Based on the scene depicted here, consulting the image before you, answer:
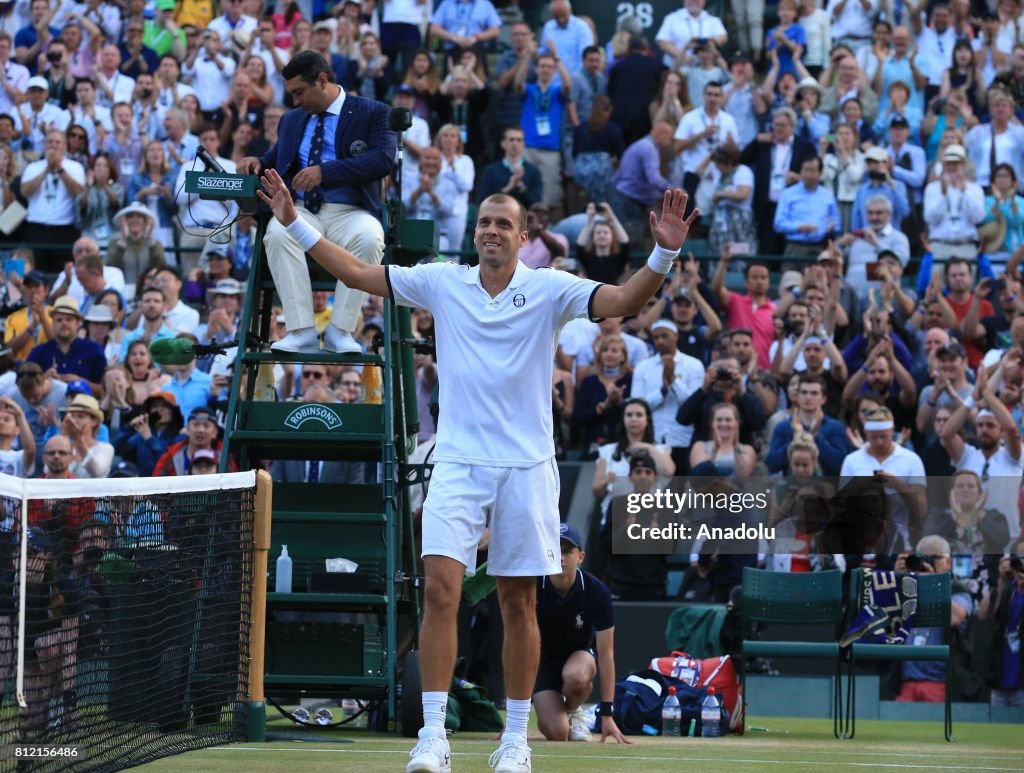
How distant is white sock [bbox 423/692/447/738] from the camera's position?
7246mm

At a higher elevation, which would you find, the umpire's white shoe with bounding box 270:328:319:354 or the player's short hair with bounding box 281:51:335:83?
the player's short hair with bounding box 281:51:335:83

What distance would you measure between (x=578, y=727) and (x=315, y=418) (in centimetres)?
260

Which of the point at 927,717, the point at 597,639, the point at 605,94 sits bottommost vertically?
the point at 927,717

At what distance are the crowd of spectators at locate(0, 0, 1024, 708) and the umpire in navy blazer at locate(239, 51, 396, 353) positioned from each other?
11.4 ft

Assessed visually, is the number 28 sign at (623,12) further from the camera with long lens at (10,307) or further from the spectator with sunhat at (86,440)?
the spectator with sunhat at (86,440)

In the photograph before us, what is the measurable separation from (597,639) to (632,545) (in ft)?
13.6

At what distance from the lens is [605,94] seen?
21203 mm

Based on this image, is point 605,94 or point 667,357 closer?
point 667,357

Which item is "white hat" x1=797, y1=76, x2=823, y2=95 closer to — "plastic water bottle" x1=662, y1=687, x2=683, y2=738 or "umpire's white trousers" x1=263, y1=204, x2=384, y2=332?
"plastic water bottle" x1=662, y1=687, x2=683, y2=738

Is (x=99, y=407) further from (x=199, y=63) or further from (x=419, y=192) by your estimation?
(x=199, y=63)

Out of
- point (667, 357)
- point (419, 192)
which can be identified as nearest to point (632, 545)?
point (667, 357)

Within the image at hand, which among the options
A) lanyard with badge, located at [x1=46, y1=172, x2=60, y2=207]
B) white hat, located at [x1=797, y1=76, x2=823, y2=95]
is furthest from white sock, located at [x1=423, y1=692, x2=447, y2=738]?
lanyard with badge, located at [x1=46, y1=172, x2=60, y2=207]

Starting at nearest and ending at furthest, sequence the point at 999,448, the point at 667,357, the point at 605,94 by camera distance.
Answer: the point at 999,448 < the point at 667,357 < the point at 605,94

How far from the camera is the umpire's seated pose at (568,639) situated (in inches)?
446
